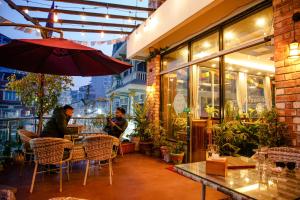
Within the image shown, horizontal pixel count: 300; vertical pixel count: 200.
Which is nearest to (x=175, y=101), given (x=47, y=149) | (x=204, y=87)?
(x=204, y=87)

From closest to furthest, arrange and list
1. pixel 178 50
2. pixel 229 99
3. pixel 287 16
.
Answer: pixel 287 16, pixel 229 99, pixel 178 50

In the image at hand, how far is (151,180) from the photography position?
3.86 metres

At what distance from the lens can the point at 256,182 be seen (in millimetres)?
1526

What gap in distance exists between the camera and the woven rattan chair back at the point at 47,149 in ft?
10.3

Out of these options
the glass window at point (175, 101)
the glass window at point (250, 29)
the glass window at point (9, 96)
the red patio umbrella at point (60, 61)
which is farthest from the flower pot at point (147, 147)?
the glass window at point (9, 96)

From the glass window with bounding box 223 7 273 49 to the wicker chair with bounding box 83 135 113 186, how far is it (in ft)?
9.67

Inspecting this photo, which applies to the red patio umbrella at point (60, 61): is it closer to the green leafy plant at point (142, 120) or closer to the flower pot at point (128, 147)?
the green leafy plant at point (142, 120)

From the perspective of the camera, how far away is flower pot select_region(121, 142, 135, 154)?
6223mm

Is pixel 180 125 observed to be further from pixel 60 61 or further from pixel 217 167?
pixel 217 167

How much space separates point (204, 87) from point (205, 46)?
0.96 meters

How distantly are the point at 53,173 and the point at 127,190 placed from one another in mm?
1731

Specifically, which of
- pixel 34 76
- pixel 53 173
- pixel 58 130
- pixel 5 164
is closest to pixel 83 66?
pixel 58 130

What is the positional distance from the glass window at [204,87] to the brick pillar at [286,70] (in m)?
1.52

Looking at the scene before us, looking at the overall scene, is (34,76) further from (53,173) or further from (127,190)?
(127,190)
